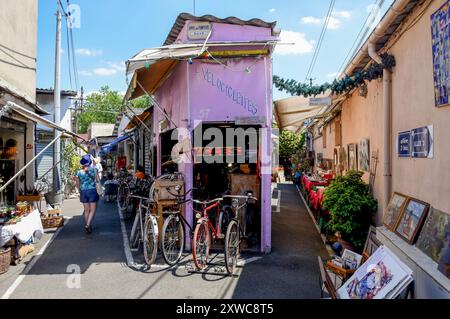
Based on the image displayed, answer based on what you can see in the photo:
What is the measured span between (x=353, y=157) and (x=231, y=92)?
387cm

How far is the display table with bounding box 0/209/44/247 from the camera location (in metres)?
A: 5.94

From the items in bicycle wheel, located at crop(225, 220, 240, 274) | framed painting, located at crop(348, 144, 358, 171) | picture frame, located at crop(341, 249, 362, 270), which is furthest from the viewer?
framed painting, located at crop(348, 144, 358, 171)

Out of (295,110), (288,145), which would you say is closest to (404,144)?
(295,110)

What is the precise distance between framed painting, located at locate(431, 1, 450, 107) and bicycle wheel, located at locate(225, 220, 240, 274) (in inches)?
140

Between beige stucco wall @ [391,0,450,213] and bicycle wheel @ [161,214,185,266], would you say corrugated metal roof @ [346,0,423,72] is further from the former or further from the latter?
bicycle wheel @ [161,214,185,266]

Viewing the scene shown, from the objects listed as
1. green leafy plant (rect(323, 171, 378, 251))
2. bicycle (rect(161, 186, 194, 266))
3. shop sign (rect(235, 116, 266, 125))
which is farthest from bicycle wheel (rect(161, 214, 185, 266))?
green leafy plant (rect(323, 171, 378, 251))

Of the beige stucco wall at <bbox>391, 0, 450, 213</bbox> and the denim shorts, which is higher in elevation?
the beige stucco wall at <bbox>391, 0, 450, 213</bbox>

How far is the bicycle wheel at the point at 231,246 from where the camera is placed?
5.62 meters

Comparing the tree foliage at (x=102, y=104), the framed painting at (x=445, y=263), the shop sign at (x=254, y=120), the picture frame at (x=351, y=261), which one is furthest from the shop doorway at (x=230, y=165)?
the tree foliage at (x=102, y=104)

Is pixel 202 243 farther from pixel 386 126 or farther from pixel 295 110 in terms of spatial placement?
pixel 295 110

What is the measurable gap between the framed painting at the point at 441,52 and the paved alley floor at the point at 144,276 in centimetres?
304

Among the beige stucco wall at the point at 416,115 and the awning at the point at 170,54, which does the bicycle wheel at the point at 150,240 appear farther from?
the beige stucco wall at the point at 416,115
